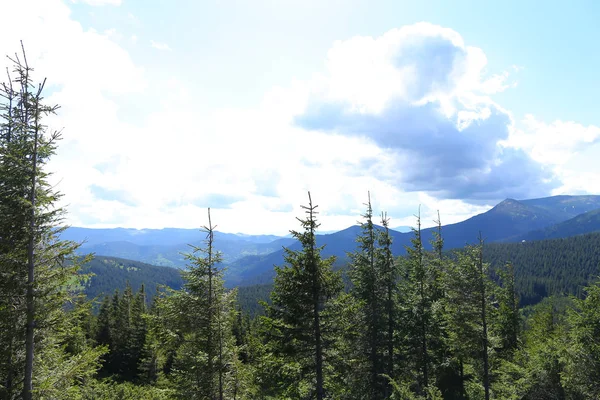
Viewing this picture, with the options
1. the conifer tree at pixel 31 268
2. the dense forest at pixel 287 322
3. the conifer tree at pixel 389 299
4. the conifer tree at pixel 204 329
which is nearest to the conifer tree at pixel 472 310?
the dense forest at pixel 287 322

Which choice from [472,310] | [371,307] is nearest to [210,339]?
[371,307]

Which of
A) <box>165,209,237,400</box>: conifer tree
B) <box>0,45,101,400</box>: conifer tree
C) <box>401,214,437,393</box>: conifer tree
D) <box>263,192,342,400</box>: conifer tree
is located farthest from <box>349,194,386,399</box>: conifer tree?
<box>0,45,101,400</box>: conifer tree

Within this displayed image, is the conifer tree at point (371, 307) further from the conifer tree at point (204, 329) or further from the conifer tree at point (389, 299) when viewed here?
the conifer tree at point (204, 329)

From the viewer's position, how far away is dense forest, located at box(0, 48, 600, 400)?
35.6ft

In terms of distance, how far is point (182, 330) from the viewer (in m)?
17.0

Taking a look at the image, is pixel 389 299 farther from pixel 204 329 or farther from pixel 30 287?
pixel 30 287

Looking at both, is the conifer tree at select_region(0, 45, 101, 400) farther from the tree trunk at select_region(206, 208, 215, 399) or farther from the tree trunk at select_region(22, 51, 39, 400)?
the tree trunk at select_region(206, 208, 215, 399)

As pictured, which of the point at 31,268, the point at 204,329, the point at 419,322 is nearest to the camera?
the point at 31,268

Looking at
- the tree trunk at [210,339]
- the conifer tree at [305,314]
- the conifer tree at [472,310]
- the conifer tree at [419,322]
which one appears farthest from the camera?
the conifer tree at [419,322]

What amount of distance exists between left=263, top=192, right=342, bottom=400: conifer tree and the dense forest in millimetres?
58

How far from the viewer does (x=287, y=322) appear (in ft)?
52.4

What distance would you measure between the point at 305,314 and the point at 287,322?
3.35 feet

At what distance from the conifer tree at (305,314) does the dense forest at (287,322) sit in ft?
0.19

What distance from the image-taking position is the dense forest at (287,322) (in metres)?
10.8
